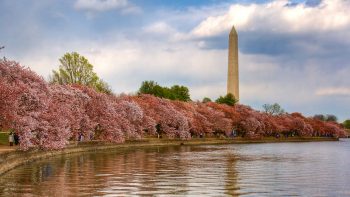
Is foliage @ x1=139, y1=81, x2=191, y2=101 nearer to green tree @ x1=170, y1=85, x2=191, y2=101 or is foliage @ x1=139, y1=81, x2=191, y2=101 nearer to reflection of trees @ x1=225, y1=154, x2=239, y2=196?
green tree @ x1=170, y1=85, x2=191, y2=101

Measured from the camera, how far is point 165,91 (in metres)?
168

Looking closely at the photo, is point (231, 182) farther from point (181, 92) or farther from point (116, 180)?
point (181, 92)

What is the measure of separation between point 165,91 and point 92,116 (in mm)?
86929

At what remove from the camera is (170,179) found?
3512 centimetres

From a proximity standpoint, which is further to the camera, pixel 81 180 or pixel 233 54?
pixel 233 54

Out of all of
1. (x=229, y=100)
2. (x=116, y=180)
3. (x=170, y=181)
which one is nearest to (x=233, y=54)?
(x=229, y=100)

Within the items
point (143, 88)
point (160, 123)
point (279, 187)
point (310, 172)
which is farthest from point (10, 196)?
point (143, 88)

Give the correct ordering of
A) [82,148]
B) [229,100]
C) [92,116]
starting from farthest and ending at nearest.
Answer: [229,100] < [92,116] < [82,148]

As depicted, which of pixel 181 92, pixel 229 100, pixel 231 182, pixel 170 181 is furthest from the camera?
pixel 181 92

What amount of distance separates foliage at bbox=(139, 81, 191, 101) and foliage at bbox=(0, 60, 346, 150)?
18681 mm

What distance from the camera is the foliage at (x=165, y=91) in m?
167

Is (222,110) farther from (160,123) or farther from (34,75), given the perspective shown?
(34,75)

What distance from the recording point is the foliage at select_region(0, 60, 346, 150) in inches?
2003

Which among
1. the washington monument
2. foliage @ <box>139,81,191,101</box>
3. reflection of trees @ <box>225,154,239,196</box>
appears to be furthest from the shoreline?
foliage @ <box>139,81,191,101</box>
